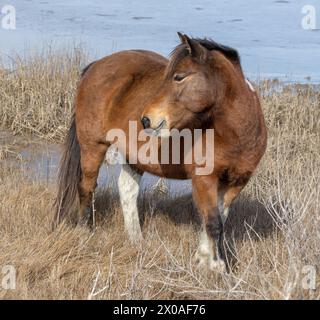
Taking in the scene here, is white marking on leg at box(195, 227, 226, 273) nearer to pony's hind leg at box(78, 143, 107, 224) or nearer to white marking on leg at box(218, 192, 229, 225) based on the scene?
white marking on leg at box(218, 192, 229, 225)

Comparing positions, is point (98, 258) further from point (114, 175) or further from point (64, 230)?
point (114, 175)

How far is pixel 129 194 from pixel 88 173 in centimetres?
40

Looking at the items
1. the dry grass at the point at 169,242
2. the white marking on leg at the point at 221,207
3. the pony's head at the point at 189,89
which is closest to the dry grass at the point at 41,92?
the dry grass at the point at 169,242

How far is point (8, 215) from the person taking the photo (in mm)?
6793

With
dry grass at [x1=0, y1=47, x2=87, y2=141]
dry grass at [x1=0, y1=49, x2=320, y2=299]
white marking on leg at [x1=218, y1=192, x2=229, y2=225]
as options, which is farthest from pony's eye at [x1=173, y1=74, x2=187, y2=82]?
dry grass at [x1=0, y1=47, x2=87, y2=141]

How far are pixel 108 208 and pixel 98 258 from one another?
5.01 ft

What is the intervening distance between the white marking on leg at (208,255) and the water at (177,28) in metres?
5.14

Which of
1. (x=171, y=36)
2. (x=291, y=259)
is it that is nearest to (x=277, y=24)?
(x=171, y=36)

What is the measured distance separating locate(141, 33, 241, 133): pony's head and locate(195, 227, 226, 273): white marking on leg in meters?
0.85

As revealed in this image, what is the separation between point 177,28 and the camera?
15.2 metres

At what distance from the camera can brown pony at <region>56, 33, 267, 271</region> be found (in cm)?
584

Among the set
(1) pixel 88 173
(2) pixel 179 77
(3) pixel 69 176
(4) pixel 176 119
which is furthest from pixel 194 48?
(3) pixel 69 176

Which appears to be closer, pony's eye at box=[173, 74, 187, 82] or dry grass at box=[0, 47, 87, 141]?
pony's eye at box=[173, 74, 187, 82]

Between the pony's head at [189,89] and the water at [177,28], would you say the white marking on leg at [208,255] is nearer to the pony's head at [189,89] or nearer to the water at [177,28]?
the pony's head at [189,89]
